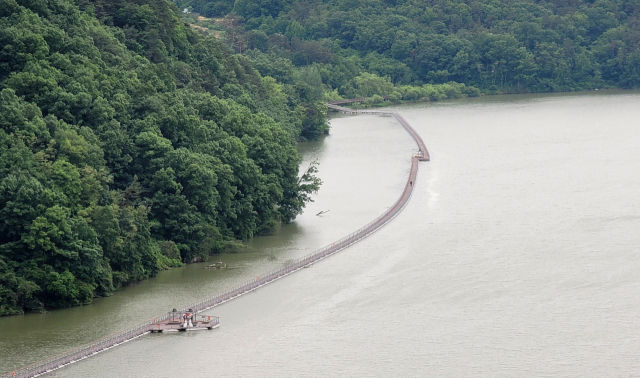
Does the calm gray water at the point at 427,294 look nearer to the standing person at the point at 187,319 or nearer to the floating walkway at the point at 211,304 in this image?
the floating walkway at the point at 211,304

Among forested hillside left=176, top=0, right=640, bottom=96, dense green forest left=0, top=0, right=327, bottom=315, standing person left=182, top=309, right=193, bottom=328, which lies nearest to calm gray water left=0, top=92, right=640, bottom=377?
standing person left=182, top=309, right=193, bottom=328

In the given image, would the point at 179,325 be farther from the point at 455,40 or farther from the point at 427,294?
the point at 455,40

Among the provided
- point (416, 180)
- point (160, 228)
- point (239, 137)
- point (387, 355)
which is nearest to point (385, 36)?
point (416, 180)

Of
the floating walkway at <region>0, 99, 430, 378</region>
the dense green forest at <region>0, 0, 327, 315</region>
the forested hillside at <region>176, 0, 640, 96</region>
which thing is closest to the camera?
the floating walkway at <region>0, 99, 430, 378</region>

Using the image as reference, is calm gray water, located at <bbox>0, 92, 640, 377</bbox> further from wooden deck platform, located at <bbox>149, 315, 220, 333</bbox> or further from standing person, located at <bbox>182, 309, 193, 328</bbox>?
standing person, located at <bbox>182, 309, 193, 328</bbox>

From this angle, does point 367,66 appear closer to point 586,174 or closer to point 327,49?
point 327,49
